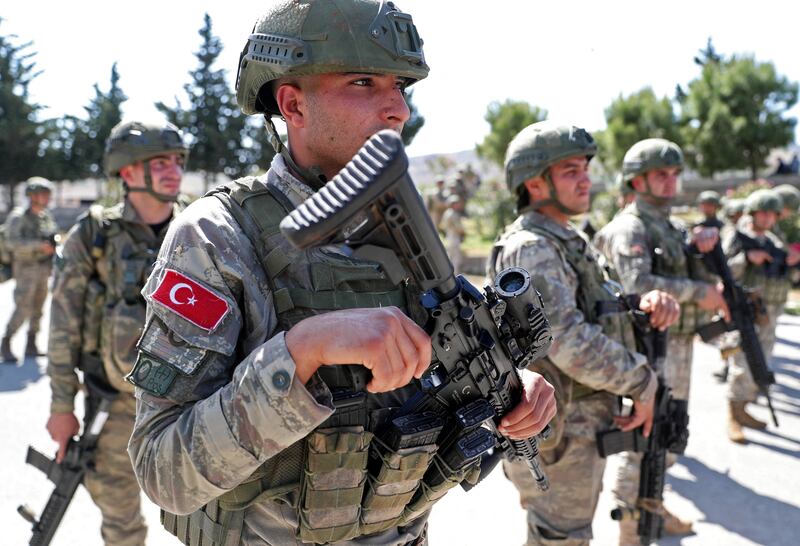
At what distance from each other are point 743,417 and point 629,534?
3.03 meters

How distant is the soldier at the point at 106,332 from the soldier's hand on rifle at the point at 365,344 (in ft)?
7.06

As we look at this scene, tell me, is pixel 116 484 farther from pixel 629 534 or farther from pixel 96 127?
pixel 96 127

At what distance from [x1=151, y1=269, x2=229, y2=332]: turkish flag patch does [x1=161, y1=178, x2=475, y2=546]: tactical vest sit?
142 mm

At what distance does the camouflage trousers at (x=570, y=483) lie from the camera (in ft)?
9.78

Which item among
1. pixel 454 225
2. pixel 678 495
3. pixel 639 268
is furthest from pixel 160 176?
pixel 454 225

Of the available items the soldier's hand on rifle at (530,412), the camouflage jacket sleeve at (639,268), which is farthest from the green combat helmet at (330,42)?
the camouflage jacket sleeve at (639,268)

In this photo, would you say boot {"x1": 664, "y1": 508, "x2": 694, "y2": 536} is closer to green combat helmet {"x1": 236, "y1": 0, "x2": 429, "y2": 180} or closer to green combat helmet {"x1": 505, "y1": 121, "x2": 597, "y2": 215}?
green combat helmet {"x1": 505, "y1": 121, "x2": 597, "y2": 215}

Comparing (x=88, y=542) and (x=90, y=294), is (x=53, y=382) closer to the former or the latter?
(x=90, y=294)

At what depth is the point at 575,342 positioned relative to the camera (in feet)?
9.21

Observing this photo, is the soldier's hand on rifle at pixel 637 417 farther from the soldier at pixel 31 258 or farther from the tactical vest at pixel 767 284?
the soldier at pixel 31 258

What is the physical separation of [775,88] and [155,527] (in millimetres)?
31413

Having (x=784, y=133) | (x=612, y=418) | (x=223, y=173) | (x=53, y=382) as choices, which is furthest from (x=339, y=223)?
(x=223, y=173)

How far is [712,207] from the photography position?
8773mm

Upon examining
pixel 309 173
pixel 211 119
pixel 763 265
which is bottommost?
pixel 763 265
